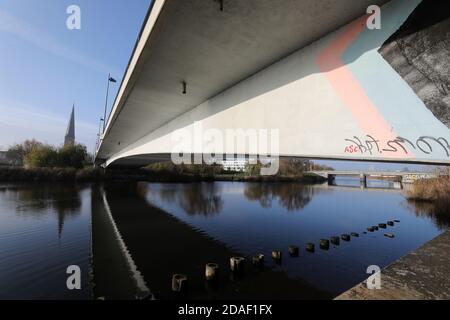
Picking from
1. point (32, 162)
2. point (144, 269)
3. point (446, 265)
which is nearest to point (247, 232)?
point (144, 269)

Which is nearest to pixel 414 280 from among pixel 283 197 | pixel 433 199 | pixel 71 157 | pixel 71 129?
pixel 283 197

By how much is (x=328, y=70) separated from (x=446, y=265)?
399 cm

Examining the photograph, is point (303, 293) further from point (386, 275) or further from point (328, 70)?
point (328, 70)

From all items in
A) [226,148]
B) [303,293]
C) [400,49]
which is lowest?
[303,293]

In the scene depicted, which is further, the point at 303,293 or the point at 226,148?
the point at 226,148

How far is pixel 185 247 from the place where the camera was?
35.4 feet

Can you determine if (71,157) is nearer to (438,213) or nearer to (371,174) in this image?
(438,213)

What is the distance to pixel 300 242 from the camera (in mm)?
11422

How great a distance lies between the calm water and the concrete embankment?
3.22 metres

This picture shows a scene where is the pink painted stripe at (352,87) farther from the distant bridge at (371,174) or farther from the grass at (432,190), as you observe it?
the distant bridge at (371,174)

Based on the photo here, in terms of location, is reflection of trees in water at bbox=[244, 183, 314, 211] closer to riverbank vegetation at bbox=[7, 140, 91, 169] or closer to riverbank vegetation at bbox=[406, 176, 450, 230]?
riverbank vegetation at bbox=[406, 176, 450, 230]

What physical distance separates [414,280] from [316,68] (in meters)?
4.02

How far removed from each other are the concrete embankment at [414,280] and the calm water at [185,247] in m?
3.22

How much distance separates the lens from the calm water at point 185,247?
7.18 meters
